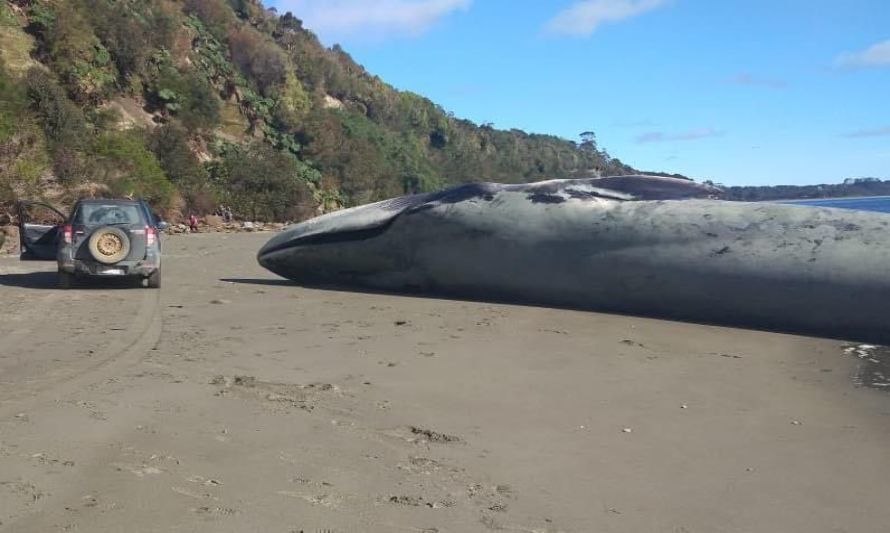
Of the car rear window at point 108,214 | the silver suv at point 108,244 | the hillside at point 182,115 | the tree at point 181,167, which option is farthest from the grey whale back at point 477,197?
the tree at point 181,167

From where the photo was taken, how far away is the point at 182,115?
33750mm

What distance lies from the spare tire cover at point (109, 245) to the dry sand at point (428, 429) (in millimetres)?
2587

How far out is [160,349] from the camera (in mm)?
6004

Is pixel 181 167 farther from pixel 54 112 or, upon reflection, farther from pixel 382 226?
pixel 382 226

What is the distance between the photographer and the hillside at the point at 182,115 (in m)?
24.2

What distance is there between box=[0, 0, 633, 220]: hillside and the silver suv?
1004 centimetres

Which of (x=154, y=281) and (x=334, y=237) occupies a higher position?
(x=334, y=237)

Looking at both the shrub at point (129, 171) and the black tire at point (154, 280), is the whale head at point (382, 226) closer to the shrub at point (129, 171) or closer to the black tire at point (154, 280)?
the black tire at point (154, 280)

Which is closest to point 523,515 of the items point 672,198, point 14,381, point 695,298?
point 14,381

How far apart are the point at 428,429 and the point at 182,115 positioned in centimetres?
3228

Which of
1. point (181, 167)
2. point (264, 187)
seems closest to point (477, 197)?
point (181, 167)

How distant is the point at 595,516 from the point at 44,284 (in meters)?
9.20

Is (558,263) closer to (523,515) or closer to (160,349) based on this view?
(160,349)

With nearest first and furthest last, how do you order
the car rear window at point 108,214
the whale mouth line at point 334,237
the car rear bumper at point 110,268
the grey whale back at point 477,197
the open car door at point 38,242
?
the grey whale back at point 477,197 → the whale mouth line at point 334,237 → the car rear bumper at point 110,268 → the car rear window at point 108,214 → the open car door at point 38,242
